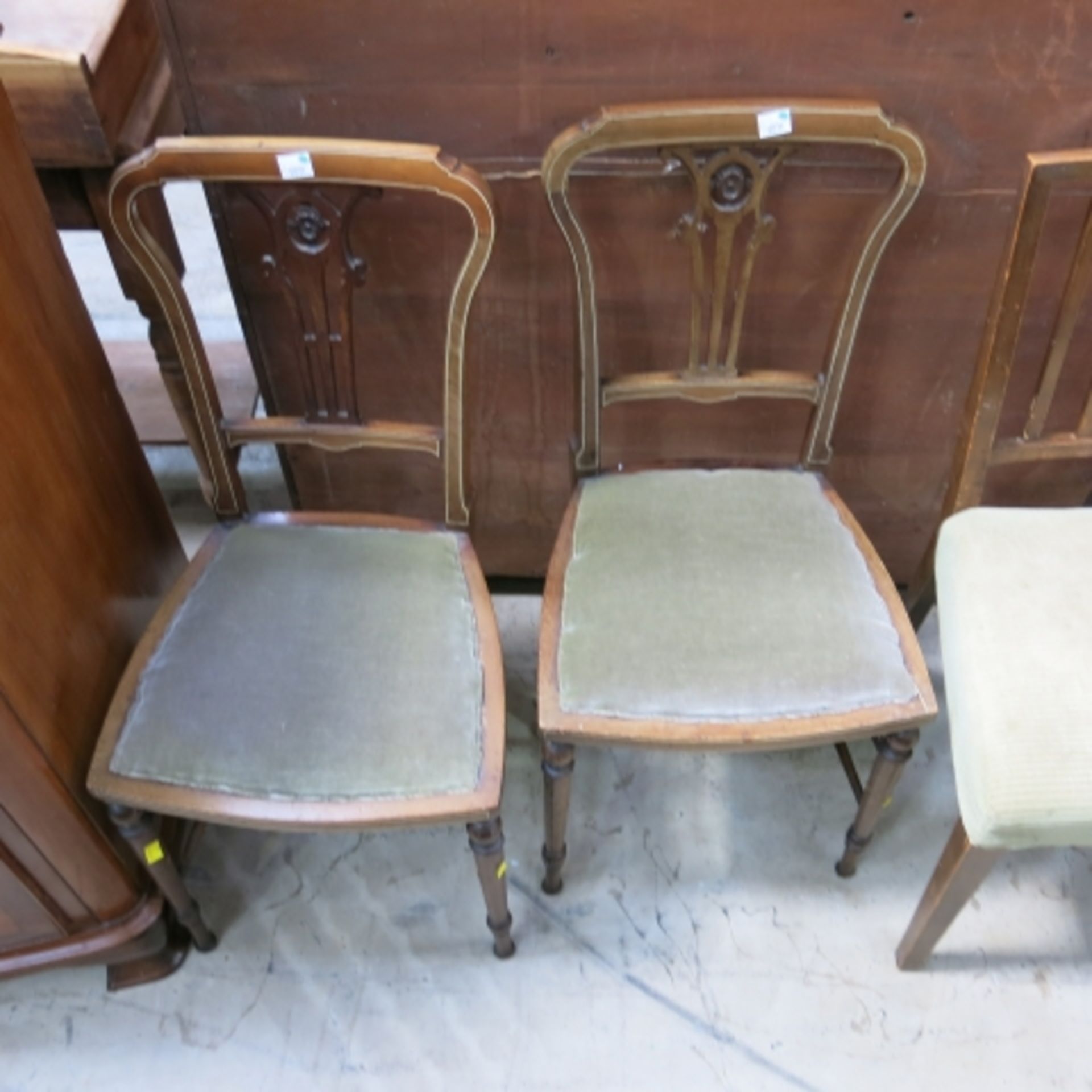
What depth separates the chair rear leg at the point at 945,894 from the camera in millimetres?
1106

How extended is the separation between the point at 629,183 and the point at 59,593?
80 centimetres

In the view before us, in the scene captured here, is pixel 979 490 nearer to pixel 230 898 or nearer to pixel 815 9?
pixel 815 9

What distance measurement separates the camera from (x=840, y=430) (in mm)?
1499

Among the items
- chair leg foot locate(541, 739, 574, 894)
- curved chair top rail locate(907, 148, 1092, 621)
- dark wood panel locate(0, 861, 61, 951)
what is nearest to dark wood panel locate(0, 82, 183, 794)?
dark wood panel locate(0, 861, 61, 951)

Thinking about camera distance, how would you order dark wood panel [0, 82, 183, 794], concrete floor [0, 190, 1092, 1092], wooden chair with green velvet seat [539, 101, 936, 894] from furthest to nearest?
concrete floor [0, 190, 1092, 1092] < wooden chair with green velvet seat [539, 101, 936, 894] < dark wood panel [0, 82, 183, 794]

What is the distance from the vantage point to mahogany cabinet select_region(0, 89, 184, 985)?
3.19 feet

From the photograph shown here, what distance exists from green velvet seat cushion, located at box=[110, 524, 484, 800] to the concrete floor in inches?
17.2

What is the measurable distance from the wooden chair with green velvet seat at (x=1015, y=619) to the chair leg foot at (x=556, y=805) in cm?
43

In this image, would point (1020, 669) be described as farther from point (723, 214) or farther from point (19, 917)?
point (19, 917)

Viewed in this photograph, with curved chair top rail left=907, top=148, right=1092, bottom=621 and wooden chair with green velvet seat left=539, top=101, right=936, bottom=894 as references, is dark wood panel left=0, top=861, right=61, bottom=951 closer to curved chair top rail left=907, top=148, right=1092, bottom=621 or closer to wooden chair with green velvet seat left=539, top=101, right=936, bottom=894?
wooden chair with green velvet seat left=539, top=101, right=936, bottom=894

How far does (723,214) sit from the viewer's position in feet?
3.70

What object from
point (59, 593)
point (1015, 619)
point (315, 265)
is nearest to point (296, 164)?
point (315, 265)

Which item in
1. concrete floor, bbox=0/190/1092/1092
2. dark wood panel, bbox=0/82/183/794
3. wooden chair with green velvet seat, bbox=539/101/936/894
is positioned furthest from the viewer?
concrete floor, bbox=0/190/1092/1092

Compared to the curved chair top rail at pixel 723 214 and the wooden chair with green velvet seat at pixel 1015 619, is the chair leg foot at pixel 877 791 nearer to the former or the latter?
the wooden chair with green velvet seat at pixel 1015 619
